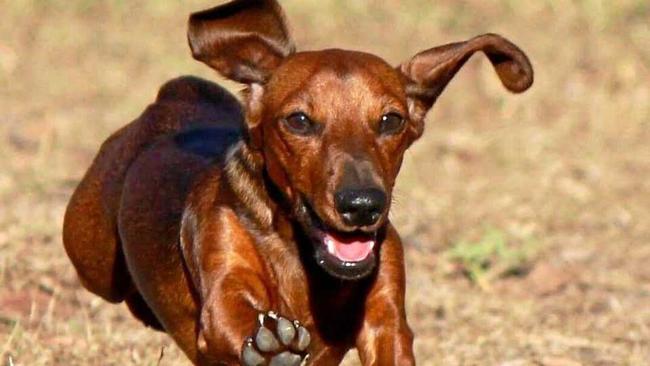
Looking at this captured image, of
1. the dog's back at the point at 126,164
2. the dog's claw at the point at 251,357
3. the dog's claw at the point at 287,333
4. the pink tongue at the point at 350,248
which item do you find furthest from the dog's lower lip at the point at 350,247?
the dog's back at the point at 126,164

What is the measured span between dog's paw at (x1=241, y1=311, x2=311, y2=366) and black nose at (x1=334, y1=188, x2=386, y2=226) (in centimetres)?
37

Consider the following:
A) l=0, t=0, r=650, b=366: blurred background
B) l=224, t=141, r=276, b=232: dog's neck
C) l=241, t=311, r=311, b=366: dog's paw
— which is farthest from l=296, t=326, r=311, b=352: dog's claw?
l=0, t=0, r=650, b=366: blurred background

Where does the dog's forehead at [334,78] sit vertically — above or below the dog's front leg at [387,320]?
above

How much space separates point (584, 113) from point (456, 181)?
1966 millimetres

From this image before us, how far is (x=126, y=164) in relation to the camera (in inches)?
289

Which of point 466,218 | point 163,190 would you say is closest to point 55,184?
point 466,218

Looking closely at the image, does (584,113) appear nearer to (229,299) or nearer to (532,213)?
(532,213)

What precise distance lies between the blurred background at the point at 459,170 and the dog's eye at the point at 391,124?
1797mm

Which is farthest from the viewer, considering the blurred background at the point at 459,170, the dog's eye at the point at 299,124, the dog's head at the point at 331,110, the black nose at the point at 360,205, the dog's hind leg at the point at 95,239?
the blurred background at the point at 459,170

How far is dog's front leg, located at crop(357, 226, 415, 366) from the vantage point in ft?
19.2

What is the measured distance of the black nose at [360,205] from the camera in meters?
5.44

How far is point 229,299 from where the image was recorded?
19.1 ft

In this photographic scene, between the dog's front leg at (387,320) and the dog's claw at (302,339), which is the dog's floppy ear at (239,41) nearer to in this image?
the dog's front leg at (387,320)

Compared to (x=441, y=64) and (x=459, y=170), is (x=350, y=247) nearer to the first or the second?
(x=441, y=64)
